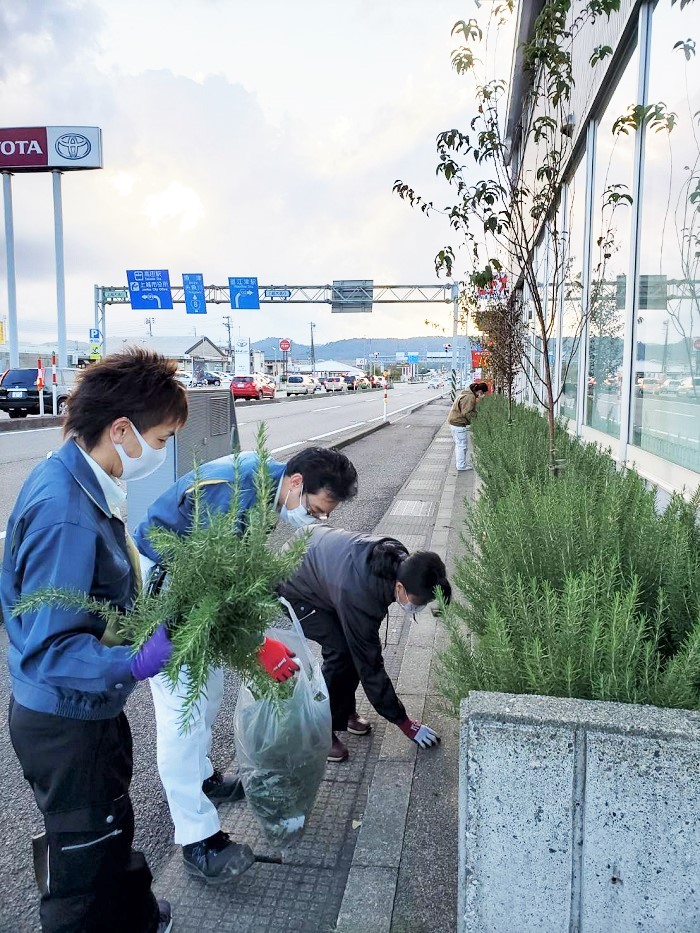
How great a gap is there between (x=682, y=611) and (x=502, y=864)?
1128 millimetres

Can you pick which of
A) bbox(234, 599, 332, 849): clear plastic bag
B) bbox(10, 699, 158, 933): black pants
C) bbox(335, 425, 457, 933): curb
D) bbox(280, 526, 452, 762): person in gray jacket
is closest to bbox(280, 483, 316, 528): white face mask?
bbox(280, 526, 452, 762): person in gray jacket

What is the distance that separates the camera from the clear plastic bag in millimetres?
2613

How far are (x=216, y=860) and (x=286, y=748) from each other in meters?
0.43

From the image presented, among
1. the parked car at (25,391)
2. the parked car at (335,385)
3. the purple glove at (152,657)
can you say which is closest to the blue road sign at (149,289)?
the parked car at (25,391)

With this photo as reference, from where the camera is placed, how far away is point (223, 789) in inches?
118

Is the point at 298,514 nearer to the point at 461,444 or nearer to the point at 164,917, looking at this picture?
the point at 164,917

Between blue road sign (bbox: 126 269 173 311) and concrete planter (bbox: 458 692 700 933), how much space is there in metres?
38.5

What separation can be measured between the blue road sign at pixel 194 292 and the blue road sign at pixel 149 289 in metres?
3.95

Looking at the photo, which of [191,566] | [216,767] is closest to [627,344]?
[216,767]

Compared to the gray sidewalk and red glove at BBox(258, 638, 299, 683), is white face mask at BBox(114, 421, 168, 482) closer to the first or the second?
red glove at BBox(258, 638, 299, 683)

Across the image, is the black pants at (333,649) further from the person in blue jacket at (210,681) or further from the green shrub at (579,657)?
the green shrub at (579,657)

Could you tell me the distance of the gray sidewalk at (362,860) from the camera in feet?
7.61

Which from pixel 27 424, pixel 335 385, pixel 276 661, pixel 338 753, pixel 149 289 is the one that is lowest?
pixel 338 753

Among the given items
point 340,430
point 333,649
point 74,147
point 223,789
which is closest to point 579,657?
point 333,649
